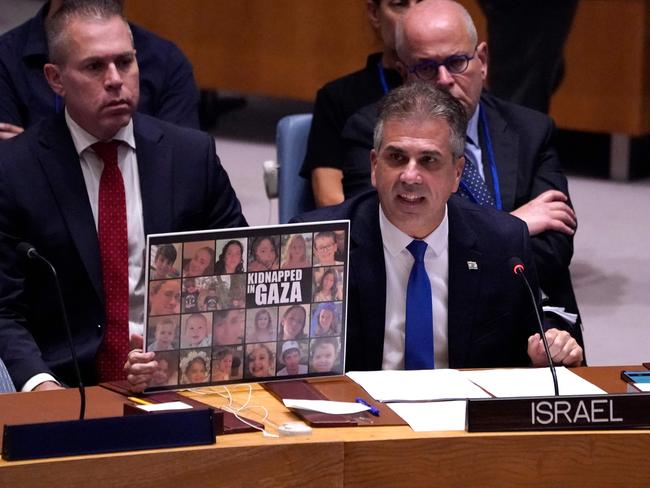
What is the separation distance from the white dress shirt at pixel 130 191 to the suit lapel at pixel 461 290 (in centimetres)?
71

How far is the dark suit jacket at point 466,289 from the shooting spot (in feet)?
9.20

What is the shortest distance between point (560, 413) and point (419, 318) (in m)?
0.60

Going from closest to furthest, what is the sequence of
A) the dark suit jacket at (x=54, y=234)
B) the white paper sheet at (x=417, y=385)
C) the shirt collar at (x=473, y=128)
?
the white paper sheet at (x=417, y=385)
the dark suit jacket at (x=54, y=234)
the shirt collar at (x=473, y=128)

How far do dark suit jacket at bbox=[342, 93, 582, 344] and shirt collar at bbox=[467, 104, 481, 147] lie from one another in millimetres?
20

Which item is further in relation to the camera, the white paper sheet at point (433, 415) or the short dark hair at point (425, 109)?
the short dark hair at point (425, 109)

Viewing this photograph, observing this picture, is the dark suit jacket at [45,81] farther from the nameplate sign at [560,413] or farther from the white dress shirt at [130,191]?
the nameplate sign at [560,413]

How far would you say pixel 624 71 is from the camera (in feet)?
21.3

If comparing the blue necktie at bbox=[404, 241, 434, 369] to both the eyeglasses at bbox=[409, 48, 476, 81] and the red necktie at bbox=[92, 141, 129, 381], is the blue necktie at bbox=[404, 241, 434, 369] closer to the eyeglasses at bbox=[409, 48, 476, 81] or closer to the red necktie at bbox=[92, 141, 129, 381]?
the red necktie at bbox=[92, 141, 129, 381]

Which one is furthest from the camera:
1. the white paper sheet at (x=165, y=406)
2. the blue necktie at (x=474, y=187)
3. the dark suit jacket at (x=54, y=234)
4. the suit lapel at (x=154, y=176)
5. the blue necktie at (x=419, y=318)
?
the blue necktie at (x=474, y=187)

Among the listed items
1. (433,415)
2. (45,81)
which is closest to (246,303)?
(433,415)

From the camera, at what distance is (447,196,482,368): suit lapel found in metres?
2.80

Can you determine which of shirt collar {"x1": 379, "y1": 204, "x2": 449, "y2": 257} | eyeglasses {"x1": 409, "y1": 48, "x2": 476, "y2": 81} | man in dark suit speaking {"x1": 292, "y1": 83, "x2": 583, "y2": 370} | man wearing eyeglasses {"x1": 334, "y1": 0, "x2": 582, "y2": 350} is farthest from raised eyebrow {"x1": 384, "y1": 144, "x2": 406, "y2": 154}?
eyeglasses {"x1": 409, "y1": 48, "x2": 476, "y2": 81}

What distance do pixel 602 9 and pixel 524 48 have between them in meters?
0.58

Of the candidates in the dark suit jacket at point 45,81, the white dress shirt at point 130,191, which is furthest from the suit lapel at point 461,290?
the dark suit jacket at point 45,81
